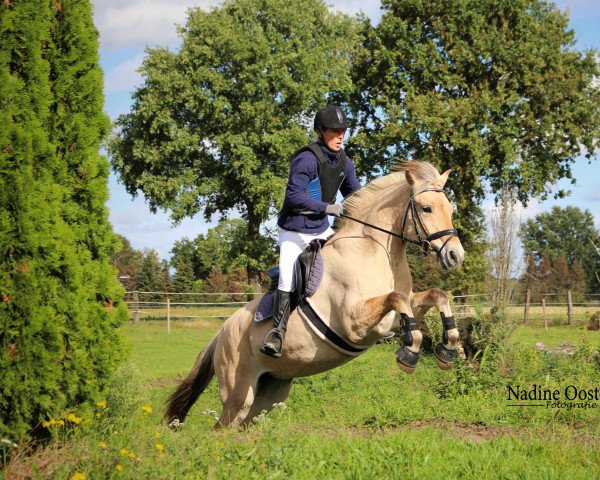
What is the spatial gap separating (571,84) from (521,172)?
4508 millimetres

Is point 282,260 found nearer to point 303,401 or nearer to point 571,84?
point 303,401

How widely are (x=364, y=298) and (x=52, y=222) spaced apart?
2.75m

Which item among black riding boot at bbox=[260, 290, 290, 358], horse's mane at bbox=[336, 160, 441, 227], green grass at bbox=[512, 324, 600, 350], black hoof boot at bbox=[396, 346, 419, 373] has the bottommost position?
green grass at bbox=[512, 324, 600, 350]

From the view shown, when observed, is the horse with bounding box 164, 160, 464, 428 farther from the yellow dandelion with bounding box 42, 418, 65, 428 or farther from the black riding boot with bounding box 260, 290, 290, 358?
the yellow dandelion with bounding box 42, 418, 65, 428

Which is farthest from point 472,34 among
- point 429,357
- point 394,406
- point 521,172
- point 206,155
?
point 394,406

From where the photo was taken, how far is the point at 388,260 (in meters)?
6.56

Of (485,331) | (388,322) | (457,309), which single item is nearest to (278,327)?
(388,322)

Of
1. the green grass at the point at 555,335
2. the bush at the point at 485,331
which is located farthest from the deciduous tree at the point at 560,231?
the bush at the point at 485,331

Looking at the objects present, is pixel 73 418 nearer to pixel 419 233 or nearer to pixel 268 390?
pixel 268 390

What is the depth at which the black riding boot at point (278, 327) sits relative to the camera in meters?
6.60

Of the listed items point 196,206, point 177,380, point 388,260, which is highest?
point 196,206

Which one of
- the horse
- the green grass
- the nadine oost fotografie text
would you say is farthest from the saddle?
the green grass

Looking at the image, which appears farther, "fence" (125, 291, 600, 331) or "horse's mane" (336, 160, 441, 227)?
"fence" (125, 291, 600, 331)

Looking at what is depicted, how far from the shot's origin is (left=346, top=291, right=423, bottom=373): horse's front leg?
602 centimetres
